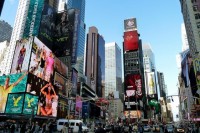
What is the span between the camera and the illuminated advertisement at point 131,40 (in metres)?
148

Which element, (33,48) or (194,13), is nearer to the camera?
(33,48)

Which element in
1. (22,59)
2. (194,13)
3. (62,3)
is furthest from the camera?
(62,3)

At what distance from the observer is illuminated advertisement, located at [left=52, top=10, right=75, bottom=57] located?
10038 centimetres

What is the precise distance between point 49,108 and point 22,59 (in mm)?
16106

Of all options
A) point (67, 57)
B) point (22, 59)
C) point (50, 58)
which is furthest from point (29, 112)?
point (67, 57)

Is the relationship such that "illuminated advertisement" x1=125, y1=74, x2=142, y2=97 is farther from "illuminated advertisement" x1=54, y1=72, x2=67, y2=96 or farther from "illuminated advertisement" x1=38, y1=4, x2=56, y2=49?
"illuminated advertisement" x1=54, y1=72, x2=67, y2=96

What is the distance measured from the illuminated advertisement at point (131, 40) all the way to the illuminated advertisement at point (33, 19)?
61711mm

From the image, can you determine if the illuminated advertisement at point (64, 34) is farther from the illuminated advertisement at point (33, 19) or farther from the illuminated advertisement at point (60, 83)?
the illuminated advertisement at point (60, 83)

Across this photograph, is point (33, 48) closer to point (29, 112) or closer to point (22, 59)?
point (22, 59)

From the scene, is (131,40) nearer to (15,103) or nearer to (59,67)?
(59,67)

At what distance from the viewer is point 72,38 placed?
100000 millimetres

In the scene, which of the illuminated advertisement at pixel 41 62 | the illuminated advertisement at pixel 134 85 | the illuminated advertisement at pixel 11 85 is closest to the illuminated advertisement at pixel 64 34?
the illuminated advertisement at pixel 41 62

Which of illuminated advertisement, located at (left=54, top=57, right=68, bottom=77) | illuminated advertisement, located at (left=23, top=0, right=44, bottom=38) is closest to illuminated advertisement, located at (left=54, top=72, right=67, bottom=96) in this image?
illuminated advertisement, located at (left=54, top=57, right=68, bottom=77)

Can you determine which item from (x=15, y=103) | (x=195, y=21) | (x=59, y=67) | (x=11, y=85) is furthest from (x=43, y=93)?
(x=195, y=21)
